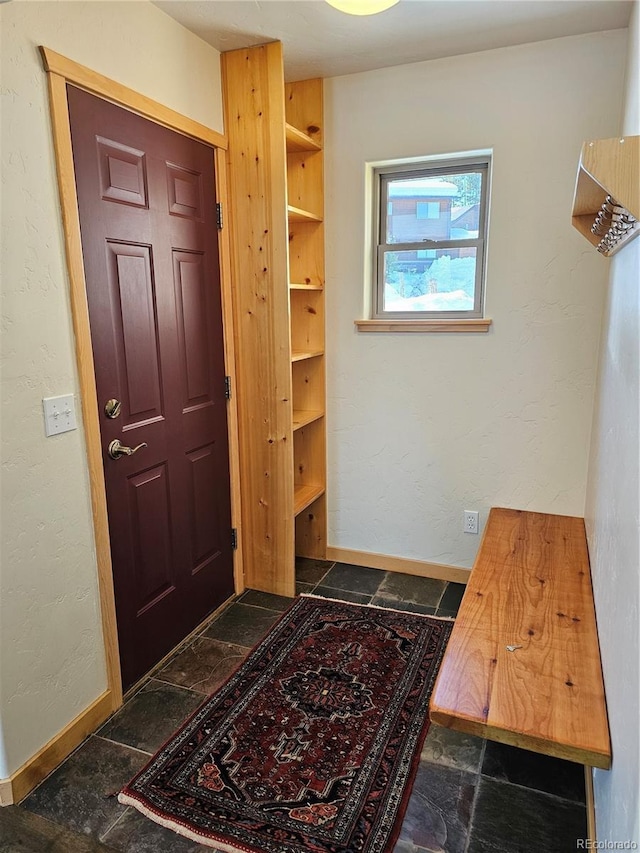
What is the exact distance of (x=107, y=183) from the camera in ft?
6.30

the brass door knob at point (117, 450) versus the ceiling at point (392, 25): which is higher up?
the ceiling at point (392, 25)

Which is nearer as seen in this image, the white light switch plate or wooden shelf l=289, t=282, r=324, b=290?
the white light switch plate

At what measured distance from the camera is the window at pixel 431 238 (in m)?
2.71

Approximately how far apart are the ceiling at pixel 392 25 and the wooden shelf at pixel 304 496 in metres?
2.11

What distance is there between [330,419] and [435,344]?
2.33 ft

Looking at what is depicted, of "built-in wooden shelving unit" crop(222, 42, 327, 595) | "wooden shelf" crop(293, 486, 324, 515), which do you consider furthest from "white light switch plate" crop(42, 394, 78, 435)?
"wooden shelf" crop(293, 486, 324, 515)

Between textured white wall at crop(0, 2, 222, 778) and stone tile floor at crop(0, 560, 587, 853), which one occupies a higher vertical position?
textured white wall at crop(0, 2, 222, 778)

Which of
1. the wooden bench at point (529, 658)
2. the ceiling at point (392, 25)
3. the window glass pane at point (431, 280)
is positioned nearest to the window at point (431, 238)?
the window glass pane at point (431, 280)

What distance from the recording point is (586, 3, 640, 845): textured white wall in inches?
40.9

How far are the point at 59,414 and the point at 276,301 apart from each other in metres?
1.20

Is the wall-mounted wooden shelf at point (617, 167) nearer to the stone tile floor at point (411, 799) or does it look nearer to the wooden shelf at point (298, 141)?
the stone tile floor at point (411, 799)

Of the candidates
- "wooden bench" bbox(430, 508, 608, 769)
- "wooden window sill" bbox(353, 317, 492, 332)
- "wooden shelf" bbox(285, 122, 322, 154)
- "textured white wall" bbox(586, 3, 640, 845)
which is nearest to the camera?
"textured white wall" bbox(586, 3, 640, 845)

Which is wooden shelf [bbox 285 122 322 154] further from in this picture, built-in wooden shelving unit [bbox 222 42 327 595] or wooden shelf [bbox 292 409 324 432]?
wooden shelf [bbox 292 409 324 432]

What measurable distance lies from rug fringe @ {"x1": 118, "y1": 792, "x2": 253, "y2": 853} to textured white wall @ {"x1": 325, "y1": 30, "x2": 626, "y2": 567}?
1.77 meters
